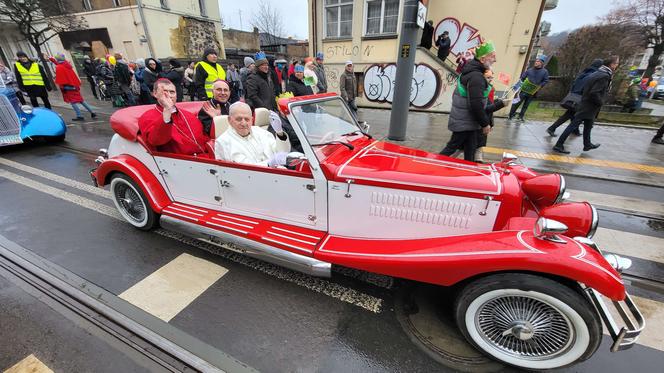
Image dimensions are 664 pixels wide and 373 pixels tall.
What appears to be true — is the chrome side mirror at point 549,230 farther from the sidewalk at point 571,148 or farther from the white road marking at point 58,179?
the white road marking at point 58,179

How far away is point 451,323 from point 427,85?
11089mm

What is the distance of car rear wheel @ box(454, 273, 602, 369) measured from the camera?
5.52 feet

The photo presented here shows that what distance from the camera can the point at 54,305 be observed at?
2418 millimetres

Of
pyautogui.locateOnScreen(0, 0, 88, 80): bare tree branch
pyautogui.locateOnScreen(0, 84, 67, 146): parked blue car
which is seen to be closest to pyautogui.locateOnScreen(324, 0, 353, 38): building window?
pyautogui.locateOnScreen(0, 84, 67, 146): parked blue car

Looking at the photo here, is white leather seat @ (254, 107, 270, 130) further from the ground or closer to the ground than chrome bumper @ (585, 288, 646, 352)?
further from the ground

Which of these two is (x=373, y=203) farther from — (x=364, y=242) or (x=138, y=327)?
(x=138, y=327)

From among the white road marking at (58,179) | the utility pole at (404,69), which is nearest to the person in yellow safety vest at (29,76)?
the white road marking at (58,179)

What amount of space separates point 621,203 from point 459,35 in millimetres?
9235

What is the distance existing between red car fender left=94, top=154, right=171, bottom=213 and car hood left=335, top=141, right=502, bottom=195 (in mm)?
2201

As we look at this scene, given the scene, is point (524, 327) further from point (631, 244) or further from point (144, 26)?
point (144, 26)

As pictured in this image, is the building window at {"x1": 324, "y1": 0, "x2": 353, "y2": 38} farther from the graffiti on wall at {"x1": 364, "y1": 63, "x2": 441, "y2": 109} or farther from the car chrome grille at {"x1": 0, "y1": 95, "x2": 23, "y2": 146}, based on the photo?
the car chrome grille at {"x1": 0, "y1": 95, "x2": 23, "y2": 146}

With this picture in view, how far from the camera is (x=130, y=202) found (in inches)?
138

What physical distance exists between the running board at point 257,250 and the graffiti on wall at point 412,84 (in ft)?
32.6

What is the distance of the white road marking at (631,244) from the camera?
10.1 feet
